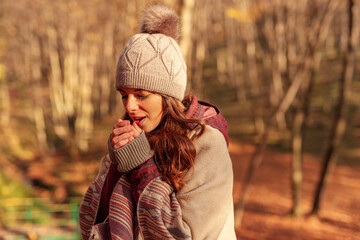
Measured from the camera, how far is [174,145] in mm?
1664

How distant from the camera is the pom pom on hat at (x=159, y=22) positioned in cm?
195

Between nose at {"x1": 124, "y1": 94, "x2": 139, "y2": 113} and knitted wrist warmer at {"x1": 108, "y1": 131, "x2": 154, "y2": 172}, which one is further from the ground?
nose at {"x1": 124, "y1": 94, "x2": 139, "y2": 113}

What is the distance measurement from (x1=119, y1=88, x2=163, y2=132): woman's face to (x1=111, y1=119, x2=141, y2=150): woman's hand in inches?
4.2

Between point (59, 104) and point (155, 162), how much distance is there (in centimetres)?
2200

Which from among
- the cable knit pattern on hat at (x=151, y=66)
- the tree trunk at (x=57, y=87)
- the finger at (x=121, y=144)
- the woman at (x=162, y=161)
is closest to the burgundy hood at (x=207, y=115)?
the woman at (x=162, y=161)

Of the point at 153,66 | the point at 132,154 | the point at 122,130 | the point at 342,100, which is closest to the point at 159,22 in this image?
the point at 153,66

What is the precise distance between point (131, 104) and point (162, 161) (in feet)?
1.05

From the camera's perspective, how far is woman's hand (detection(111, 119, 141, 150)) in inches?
66.0

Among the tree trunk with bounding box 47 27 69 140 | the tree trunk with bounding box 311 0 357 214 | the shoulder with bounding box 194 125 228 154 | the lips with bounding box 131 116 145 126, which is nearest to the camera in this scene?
the shoulder with bounding box 194 125 228 154

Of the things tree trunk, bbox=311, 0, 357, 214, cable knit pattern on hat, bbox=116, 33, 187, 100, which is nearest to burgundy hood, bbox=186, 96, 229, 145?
cable knit pattern on hat, bbox=116, 33, 187, 100

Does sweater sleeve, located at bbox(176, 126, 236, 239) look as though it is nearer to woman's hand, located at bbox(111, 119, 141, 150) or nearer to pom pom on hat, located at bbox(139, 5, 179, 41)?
woman's hand, located at bbox(111, 119, 141, 150)

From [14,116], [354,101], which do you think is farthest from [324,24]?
[14,116]

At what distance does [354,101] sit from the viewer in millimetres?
22797

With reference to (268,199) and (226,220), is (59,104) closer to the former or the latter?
(268,199)
